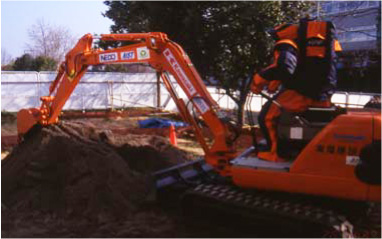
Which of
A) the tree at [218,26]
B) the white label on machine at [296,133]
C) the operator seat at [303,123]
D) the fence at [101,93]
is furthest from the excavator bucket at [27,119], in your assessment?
the fence at [101,93]

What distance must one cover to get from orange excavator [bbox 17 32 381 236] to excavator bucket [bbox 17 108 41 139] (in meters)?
2.80

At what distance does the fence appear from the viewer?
18.8 m

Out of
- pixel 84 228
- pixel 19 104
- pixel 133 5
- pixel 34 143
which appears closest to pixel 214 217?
pixel 84 228

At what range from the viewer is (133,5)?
440 inches

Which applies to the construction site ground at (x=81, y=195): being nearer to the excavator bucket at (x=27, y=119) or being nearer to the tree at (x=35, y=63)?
the excavator bucket at (x=27, y=119)

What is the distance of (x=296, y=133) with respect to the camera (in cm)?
511

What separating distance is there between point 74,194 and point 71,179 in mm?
310

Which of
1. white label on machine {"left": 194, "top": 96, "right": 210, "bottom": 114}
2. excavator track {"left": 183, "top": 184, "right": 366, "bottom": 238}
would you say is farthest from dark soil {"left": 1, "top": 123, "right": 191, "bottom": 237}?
white label on machine {"left": 194, "top": 96, "right": 210, "bottom": 114}

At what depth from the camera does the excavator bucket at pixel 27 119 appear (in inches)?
312

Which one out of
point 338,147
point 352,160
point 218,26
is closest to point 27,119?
point 218,26

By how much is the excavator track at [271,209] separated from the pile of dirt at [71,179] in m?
1.08

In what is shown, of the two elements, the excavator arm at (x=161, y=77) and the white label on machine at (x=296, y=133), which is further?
the excavator arm at (x=161, y=77)

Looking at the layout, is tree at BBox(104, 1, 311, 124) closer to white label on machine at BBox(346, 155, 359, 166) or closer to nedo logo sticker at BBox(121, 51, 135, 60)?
nedo logo sticker at BBox(121, 51, 135, 60)

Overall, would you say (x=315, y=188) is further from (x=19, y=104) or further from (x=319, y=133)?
(x=19, y=104)
